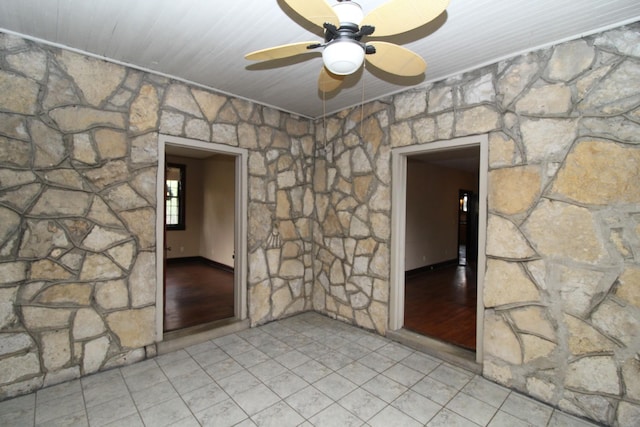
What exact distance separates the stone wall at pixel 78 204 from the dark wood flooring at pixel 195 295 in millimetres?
784

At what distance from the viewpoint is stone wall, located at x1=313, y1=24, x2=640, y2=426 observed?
1.90 metres

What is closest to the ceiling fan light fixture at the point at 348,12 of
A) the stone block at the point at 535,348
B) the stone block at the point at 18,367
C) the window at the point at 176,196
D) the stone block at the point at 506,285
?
the stone block at the point at 506,285

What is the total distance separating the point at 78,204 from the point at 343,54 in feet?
8.03

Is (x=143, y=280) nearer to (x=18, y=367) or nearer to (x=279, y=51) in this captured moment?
(x=18, y=367)

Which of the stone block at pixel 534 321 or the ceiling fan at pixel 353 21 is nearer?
the ceiling fan at pixel 353 21

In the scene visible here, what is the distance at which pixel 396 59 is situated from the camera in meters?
1.64

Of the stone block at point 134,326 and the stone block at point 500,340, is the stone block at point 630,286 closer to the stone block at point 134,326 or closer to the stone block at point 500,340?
the stone block at point 500,340

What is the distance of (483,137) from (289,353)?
2662 mm

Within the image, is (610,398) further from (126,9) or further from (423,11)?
(126,9)

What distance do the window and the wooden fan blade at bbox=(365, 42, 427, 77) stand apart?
6515mm

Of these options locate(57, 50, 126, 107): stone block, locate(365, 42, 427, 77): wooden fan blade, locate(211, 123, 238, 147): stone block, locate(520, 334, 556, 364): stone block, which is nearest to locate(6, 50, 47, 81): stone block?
locate(57, 50, 126, 107): stone block

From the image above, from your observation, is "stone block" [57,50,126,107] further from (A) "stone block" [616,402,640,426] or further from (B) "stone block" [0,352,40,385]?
(A) "stone block" [616,402,640,426]

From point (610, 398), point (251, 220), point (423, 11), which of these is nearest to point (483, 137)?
point (423, 11)

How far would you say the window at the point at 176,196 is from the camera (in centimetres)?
697
